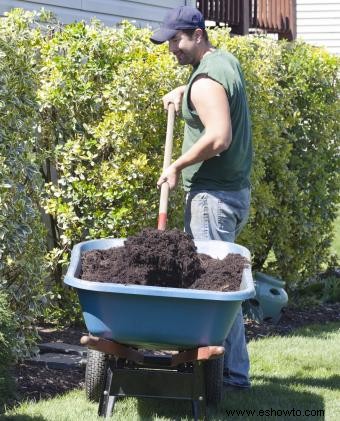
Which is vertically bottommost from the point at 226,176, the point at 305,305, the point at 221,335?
the point at 305,305

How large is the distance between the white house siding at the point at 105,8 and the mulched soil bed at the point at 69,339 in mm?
3338

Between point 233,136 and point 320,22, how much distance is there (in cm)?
1756

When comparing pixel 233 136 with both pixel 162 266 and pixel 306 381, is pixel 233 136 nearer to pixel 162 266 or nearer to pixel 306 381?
pixel 162 266

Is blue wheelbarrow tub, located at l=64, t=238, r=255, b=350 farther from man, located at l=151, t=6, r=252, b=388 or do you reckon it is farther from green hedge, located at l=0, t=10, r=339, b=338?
green hedge, located at l=0, t=10, r=339, b=338

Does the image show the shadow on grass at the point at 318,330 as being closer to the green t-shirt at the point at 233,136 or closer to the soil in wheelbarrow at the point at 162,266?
the green t-shirt at the point at 233,136

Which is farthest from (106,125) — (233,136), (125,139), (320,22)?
(320,22)

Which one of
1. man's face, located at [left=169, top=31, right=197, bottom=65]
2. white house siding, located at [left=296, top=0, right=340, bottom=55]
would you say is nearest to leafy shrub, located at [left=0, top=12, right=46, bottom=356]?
man's face, located at [left=169, top=31, right=197, bottom=65]

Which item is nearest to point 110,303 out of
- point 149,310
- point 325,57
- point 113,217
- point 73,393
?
point 149,310

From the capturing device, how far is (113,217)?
6.98 m

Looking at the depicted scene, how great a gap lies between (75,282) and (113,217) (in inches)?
90.0

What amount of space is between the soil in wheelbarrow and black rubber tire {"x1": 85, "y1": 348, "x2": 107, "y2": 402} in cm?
58

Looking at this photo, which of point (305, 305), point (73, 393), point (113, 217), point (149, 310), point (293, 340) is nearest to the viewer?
point (149, 310)

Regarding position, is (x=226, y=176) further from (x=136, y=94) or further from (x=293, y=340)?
(x=293, y=340)

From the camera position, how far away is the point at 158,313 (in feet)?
15.4
